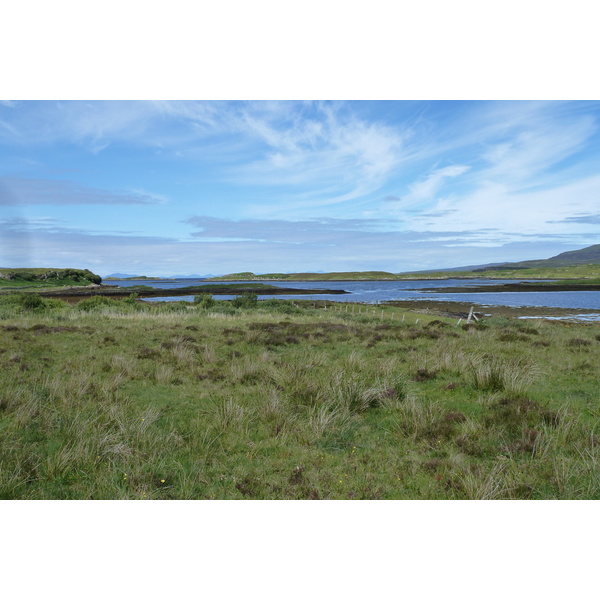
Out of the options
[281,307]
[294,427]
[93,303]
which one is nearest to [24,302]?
[93,303]

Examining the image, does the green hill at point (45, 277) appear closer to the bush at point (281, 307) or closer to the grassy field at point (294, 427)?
the bush at point (281, 307)

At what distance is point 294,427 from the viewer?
6418 mm

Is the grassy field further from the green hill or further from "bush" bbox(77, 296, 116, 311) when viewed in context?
the green hill

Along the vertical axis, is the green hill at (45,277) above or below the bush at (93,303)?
above

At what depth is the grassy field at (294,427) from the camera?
4.70 m

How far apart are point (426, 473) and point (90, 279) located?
3163 inches

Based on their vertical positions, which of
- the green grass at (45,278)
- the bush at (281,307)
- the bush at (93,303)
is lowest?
the bush at (281,307)

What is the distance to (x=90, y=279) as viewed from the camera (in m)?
72.6

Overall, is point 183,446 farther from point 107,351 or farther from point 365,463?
point 107,351

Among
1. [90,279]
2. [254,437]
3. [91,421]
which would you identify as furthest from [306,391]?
[90,279]

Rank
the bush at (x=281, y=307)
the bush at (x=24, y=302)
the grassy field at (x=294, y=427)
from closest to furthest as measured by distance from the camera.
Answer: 1. the grassy field at (x=294, y=427)
2. the bush at (x=24, y=302)
3. the bush at (x=281, y=307)

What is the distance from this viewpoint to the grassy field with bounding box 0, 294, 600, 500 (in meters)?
4.70

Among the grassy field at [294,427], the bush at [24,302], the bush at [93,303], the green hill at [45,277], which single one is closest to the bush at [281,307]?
the bush at [93,303]

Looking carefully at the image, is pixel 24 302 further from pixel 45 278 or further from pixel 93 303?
pixel 45 278
